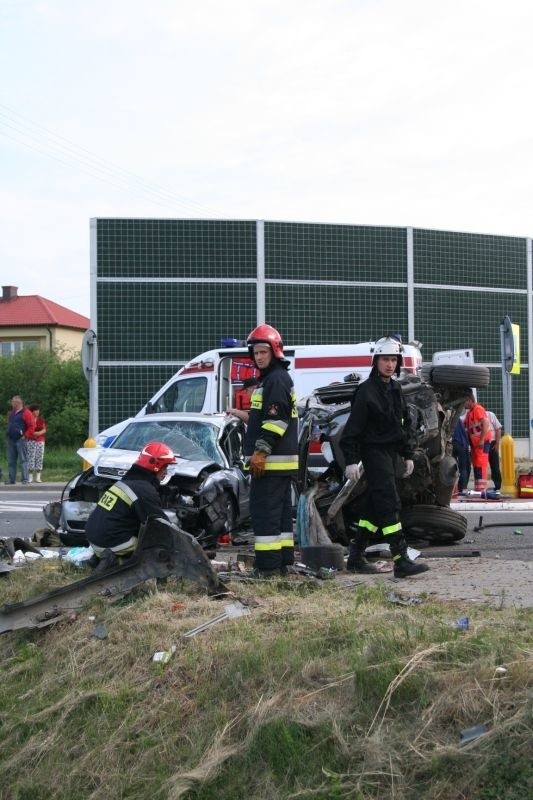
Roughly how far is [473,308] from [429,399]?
21063 millimetres

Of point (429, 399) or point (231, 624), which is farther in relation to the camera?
point (429, 399)

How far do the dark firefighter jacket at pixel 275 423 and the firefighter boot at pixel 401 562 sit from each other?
3.14ft

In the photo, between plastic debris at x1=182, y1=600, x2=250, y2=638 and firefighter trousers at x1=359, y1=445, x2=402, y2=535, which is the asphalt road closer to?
firefighter trousers at x1=359, y1=445, x2=402, y2=535

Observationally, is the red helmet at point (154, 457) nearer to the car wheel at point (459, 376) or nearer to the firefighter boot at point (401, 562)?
the firefighter boot at point (401, 562)

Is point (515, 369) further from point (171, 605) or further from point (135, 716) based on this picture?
point (135, 716)

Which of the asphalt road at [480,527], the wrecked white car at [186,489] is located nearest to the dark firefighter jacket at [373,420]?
the asphalt road at [480,527]

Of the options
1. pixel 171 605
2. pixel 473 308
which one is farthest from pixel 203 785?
pixel 473 308

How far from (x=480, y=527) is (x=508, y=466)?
519 cm

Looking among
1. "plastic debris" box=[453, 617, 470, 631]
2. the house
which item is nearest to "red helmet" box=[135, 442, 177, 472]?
"plastic debris" box=[453, 617, 470, 631]

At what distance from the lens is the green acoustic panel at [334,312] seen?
27734 millimetres

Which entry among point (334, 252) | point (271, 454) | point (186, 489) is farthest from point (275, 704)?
point (334, 252)

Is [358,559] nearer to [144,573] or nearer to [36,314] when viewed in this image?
[144,573]

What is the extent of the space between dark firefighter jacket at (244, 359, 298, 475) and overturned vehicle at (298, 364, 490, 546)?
1378 mm

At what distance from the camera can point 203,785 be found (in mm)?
4992
